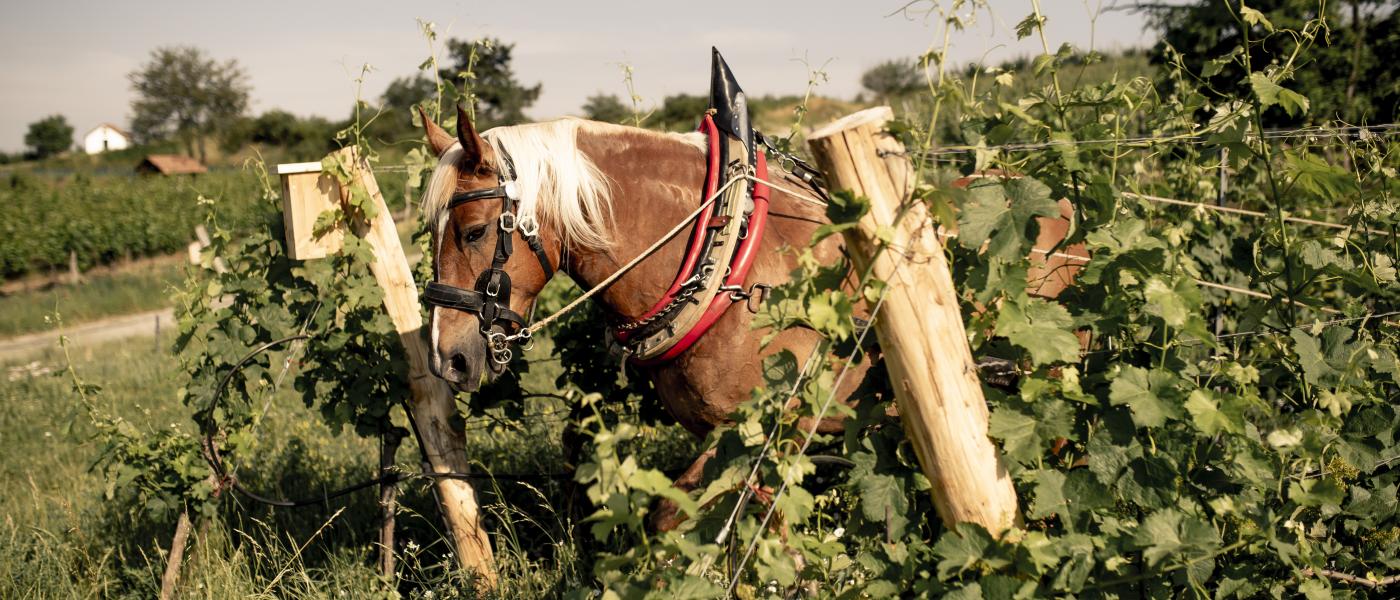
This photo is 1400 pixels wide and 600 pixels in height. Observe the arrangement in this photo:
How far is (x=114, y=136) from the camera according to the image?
9794 centimetres

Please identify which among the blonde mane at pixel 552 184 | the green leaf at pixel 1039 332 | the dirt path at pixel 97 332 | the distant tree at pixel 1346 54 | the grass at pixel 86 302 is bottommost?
the dirt path at pixel 97 332

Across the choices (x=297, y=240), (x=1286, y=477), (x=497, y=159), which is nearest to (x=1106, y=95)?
(x=1286, y=477)

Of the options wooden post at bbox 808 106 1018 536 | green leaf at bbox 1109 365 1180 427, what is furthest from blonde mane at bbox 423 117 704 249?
green leaf at bbox 1109 365 1180 427

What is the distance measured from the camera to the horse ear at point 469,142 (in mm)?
2576

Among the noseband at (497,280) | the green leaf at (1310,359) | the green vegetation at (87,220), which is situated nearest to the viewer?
the green leaf at (1310,359)

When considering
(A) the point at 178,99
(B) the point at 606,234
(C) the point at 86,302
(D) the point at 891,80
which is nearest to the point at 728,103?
(B) the point at 606,234

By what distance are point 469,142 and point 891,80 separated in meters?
36.4

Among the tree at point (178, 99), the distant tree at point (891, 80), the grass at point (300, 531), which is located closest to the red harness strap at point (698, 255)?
the grass at point (300, 531)

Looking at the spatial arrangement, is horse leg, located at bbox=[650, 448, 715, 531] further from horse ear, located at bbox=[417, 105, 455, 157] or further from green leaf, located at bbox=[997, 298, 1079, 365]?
horse ear, located at bbox=[417, 105, 455, 157]

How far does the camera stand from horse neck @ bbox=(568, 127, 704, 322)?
284 cm

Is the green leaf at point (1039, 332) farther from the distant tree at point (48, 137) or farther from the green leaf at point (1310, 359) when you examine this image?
the distant tree at point (48, 137)

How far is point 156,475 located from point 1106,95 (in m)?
3.78

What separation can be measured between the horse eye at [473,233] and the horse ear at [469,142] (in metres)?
0.19

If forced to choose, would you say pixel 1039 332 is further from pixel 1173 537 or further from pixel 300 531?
pixel 300 531
